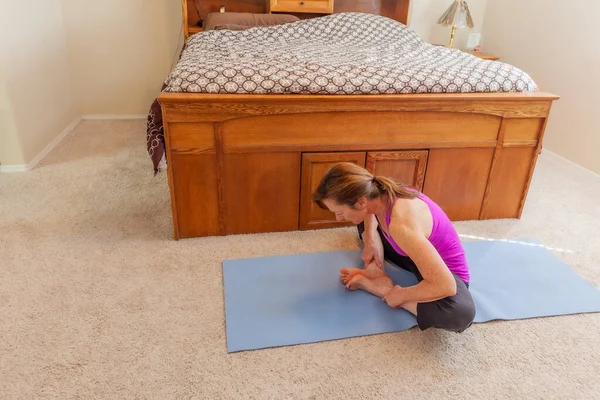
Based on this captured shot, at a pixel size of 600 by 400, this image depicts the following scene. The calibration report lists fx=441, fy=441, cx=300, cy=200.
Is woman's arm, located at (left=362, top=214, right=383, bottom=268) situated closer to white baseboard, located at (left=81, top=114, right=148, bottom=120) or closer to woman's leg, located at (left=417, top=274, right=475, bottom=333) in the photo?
woman's leg, located at (left=417, top=274, right=475, bottom=333)

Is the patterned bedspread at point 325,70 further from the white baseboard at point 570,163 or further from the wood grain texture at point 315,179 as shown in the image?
the white baseboard at point 570,163

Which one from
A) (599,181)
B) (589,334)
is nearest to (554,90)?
(599,181)

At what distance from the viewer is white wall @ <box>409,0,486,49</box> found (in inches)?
153

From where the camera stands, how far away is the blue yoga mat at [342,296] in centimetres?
154

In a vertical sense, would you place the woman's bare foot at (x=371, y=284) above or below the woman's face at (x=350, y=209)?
below

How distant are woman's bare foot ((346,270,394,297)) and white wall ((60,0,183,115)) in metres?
2.87

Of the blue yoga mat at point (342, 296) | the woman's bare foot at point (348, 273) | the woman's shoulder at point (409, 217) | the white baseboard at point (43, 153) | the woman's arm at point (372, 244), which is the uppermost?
the woman's shoulder at point (409, 217)

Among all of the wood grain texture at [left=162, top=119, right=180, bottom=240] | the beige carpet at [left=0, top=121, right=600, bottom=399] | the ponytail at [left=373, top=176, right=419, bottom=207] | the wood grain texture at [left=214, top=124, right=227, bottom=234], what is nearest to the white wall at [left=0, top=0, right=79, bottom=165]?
the beige carpet at [left=0, top=121, right=600, bottom=399]

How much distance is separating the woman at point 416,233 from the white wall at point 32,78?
227cm

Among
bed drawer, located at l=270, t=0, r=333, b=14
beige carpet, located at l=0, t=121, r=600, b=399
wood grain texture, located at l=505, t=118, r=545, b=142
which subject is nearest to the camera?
beige carpet, located at l=0, t=121, r=600, b=399

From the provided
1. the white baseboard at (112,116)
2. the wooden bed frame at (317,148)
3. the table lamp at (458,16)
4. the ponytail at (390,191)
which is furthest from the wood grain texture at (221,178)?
the table lamp at (458,16)

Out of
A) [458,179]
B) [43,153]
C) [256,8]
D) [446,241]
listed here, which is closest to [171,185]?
[446,241]

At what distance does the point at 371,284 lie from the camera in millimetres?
1722

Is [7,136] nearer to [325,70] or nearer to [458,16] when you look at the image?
[325,70]
